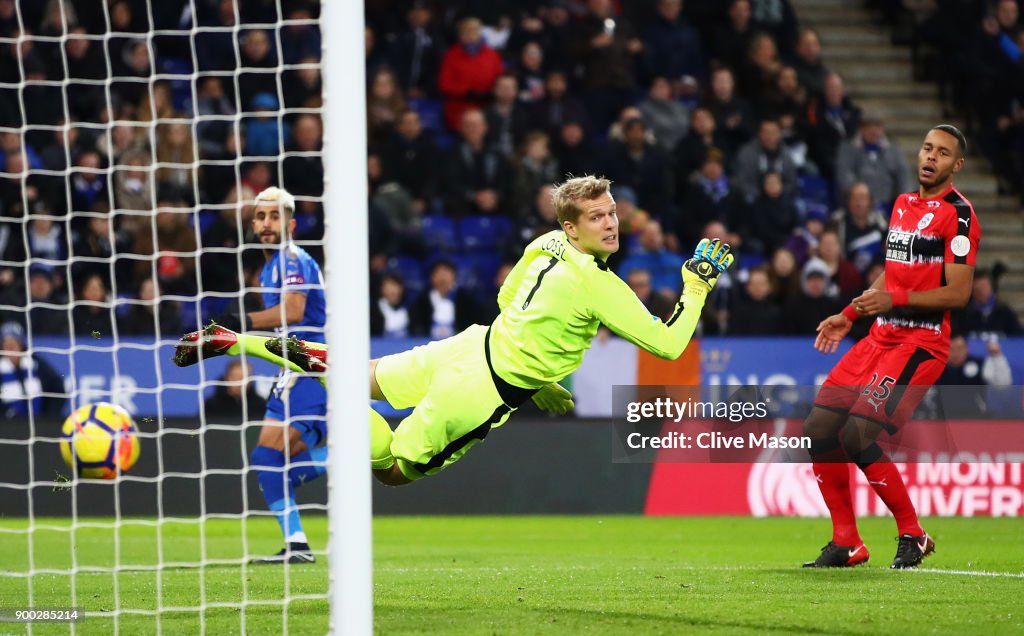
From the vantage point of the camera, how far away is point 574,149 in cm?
1428

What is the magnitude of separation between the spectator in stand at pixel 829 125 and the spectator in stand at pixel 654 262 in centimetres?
252

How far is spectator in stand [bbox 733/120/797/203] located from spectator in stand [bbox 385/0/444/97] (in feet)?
11.5

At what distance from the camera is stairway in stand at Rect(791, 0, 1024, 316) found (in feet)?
52.6

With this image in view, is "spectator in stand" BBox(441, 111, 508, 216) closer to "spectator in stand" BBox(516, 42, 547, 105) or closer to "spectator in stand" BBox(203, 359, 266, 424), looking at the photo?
"spectator in stand" BBox(516, 42, 547, 105)

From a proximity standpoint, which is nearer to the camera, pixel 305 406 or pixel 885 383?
pixel 885 383

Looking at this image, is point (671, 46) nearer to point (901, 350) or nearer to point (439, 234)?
point (439, 234)

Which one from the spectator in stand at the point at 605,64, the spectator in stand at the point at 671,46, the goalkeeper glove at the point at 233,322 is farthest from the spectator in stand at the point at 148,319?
the spectator in stand at the point at 671,46

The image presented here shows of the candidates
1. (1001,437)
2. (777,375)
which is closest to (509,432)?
(777,375)

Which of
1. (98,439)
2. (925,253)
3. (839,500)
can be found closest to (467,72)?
(98,439)

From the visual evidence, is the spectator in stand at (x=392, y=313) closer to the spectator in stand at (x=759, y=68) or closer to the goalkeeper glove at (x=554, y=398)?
the spectator in stand at (x=759, y=68)

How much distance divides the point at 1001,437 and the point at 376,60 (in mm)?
7536

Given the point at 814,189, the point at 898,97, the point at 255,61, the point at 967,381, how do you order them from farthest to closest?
the point at 898,97 < the point at 814,189 < the point at 255,61 < the point at 967,381

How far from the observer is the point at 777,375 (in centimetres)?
1234

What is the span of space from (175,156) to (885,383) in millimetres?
7242
